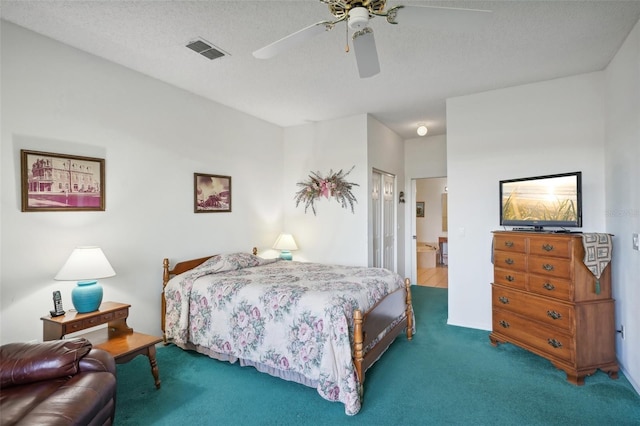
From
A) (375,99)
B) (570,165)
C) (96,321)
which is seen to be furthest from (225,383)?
(570,165)

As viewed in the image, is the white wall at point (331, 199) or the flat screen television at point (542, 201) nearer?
the flat screen television at point (542, 201)

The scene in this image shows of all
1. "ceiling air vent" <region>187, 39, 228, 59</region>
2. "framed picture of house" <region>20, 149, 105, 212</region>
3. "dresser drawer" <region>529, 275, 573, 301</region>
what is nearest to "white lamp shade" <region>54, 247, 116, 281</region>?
"framed picture of house" <region>20, 149, 105, 212</region>

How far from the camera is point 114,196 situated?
311cm

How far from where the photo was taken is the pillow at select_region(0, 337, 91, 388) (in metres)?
1.73

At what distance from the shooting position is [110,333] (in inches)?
108

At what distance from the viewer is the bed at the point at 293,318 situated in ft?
7.85

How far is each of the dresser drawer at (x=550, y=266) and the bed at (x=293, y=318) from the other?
1.24 meters

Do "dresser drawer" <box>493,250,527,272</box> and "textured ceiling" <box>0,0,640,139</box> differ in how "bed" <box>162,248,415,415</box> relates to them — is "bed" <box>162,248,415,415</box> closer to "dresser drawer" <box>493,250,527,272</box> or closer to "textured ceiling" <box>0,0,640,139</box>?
"dresser drawer" <box>493,250,527,272</box>

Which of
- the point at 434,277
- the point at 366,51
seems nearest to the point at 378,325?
the point at 366,51

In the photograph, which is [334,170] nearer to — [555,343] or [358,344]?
[358,344]

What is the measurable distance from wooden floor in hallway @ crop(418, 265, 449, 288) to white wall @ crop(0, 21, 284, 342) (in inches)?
146

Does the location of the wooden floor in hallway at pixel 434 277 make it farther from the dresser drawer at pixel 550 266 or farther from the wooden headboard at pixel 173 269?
the wooden headboard at pixel 173 269

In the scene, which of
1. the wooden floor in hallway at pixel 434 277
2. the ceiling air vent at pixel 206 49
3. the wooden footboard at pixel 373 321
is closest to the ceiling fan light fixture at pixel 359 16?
the ceiling air vent at pixel 206 49

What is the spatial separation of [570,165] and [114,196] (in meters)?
4.59
